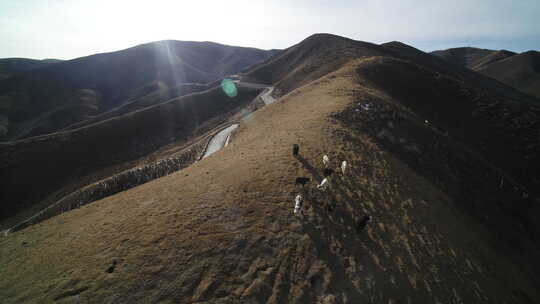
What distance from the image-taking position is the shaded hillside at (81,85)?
108 m

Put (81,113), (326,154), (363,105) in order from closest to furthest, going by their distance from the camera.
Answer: (326,154)
(363,105)
(81,113)

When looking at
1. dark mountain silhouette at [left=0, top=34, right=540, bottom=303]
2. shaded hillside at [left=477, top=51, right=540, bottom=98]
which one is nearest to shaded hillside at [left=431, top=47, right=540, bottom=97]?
shaded hillside at [left=477, top=51, right=540, bottom=98]

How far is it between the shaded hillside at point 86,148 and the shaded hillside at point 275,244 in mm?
36079

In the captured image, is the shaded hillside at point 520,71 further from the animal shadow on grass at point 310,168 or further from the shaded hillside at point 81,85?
the shaded hillside at point 81,85

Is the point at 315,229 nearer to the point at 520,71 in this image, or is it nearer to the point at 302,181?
the point at 302,181

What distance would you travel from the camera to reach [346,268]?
1002 centimetres

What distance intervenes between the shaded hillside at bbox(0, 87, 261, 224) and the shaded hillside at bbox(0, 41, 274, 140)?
73.2 m

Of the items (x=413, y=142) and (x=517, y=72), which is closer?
(x=413, y=142)

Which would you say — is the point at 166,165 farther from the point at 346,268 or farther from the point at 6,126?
the point at 6,126

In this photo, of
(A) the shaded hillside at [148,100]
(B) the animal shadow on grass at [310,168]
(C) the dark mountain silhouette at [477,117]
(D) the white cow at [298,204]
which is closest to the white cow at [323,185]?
(B) the animal shadow on grass at [310,168]

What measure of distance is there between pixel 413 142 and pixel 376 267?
19889mm

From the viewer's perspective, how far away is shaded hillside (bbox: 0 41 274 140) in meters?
108

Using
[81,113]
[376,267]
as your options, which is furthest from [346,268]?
[81,113]

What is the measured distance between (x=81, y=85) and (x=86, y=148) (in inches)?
5555
